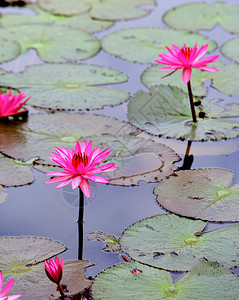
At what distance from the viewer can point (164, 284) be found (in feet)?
6.23

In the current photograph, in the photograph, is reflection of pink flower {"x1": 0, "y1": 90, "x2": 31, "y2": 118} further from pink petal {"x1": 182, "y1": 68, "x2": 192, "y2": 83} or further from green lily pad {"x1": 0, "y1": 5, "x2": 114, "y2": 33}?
green lily pad {"x1": 0, "y1": 5, "x2": 114, "y2": 33}

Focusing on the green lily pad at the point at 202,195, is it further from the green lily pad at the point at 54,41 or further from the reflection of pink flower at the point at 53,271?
the green lily pad at the point at 54,41

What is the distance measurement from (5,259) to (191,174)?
1.00 m

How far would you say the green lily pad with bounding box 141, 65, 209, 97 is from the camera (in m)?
3.34

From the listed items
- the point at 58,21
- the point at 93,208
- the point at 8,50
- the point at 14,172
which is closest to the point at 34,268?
the point at 93,208

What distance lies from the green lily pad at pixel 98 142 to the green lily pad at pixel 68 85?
0.15m

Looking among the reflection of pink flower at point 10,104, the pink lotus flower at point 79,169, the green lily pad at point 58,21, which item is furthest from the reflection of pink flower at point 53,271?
the green lily pad at point 58,21

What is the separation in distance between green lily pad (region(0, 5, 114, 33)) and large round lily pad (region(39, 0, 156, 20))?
0.07 metres

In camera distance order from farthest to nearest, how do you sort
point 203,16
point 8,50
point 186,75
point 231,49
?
point 203,16 < point 8,50 < point 231,49 < point 186,75

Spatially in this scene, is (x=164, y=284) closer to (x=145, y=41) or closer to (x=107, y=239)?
(x=107, y=239)

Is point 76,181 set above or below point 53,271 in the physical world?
above

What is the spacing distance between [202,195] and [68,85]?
141cm

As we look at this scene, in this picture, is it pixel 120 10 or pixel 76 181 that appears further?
pixel 120 10

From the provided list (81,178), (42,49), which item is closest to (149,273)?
(81,178)
